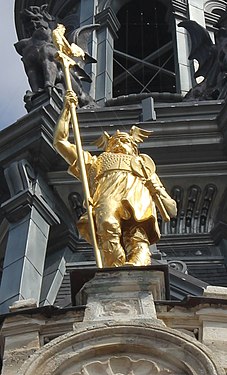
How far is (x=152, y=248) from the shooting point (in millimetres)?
19547

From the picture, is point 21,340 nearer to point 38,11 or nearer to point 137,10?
point 38,11

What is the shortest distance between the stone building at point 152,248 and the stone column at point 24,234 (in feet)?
0.08

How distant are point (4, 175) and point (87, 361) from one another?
1041 cm

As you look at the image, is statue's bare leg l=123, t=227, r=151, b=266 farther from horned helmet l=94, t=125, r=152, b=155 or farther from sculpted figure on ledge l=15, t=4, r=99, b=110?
sculpted figure on ledge l=15, t=4, r=99, b=110

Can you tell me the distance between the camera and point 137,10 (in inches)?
1367

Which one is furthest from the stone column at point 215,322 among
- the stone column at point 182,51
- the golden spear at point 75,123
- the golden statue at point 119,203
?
the stone column at point 182,51

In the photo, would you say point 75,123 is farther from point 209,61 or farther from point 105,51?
point 105,51

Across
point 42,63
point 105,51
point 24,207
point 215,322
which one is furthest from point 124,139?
point 105,51

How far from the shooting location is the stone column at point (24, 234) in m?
18.6

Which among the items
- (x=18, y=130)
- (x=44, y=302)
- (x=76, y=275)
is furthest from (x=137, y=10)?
(x=76, y=275)

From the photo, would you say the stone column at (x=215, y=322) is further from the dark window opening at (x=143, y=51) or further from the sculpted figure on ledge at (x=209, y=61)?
the dark window opening at (x=143, y=51)

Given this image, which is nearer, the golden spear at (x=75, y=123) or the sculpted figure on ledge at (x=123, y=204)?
the sculpted figure on ledge at (x=123, y=204)

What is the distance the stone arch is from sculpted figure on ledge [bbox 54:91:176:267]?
2.58m

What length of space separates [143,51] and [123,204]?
1953 centimetres
